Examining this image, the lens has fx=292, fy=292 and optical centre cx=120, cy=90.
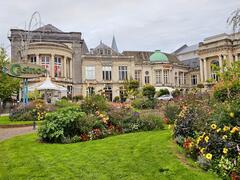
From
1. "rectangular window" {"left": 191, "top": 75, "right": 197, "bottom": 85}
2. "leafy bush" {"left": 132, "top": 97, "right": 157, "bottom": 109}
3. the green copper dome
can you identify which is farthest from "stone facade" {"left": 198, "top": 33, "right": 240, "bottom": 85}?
"leafy bush" {"left": 132, "top": 97, "right": 157, "bottom": 109}

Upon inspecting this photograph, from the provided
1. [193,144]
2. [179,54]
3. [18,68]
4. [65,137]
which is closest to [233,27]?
[193,144]

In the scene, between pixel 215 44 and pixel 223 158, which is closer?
pixel 223 158

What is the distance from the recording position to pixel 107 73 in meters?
53.4

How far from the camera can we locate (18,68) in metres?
23.3

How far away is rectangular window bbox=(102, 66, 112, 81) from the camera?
53.1 m

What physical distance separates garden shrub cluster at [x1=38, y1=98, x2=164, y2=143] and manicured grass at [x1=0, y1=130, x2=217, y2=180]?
1.23m

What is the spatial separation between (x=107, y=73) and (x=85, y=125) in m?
43.1

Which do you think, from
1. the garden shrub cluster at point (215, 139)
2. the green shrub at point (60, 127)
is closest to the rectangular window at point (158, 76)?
the green shrub at point (60, 127)

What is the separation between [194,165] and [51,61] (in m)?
42.8

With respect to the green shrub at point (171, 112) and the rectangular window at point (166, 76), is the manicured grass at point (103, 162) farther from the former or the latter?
the rectangular window at point (166, 76)

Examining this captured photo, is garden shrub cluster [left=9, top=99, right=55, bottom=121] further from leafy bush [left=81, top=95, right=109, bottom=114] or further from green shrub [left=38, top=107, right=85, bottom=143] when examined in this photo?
green shrub [left=38, top=107, right=85, bottom=143]

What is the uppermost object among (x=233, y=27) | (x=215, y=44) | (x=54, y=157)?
(x=215, y=44)

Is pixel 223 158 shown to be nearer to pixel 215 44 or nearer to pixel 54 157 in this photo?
pixel 54 157

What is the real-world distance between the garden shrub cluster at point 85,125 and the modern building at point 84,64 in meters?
34.0
